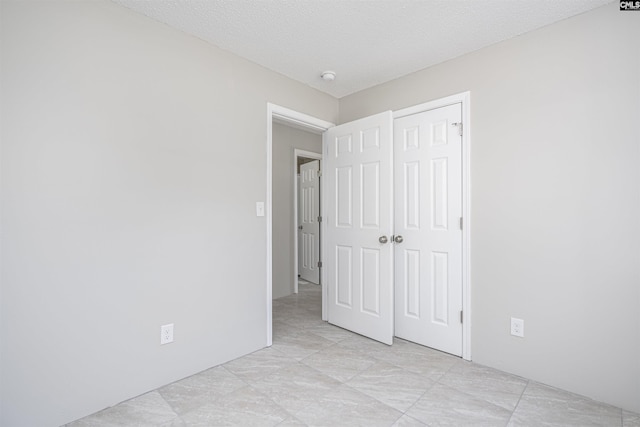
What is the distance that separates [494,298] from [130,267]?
2.52m

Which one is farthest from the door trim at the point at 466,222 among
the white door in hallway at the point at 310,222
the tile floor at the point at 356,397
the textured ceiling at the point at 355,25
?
the white door in hallway at the point at 310,222

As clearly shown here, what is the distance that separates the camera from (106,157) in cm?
180

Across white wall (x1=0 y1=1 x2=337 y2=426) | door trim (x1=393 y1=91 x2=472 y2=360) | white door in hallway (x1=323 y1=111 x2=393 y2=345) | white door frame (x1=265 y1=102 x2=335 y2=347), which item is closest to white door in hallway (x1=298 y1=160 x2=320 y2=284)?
white door in hallway (x1=323 y1=111 x2=393 y2=345)

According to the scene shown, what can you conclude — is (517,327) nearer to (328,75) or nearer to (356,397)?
(356,397)

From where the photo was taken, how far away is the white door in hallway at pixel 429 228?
2457 mm

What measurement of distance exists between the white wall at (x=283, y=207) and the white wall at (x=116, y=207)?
5.49 ft

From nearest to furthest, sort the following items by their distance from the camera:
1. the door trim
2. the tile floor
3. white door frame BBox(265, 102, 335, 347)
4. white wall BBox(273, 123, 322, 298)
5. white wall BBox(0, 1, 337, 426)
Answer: white wall BBox(0, 1, 337, 426) → the tile floor → the door trim → white door frame BBox(265, 102, 335, 347) → white wall BBox(273, 123, 322, 298)

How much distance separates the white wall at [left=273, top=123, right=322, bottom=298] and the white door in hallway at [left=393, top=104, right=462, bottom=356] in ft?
6.31

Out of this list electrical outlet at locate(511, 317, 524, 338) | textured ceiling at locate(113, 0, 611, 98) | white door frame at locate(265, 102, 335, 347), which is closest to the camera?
textured ceiling at locate(113, 0, 611, 98)

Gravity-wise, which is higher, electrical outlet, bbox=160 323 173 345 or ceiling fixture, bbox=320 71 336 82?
ceiling fixture, bbox=320 71 336 82

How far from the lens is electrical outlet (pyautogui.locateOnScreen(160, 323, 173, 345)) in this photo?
6.66 feet

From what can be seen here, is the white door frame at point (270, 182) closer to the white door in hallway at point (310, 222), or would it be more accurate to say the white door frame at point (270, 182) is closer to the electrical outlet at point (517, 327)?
the electrical outlet at point (517, 327)

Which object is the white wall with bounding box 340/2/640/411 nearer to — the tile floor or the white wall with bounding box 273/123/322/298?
the tile floor

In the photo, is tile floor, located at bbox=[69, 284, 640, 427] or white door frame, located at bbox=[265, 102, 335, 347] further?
white door frame, located at bbox=[265, 102, 335, 347]
